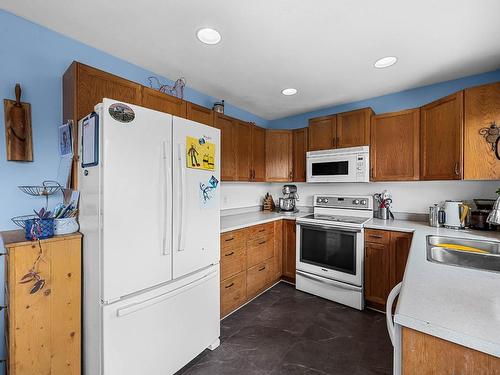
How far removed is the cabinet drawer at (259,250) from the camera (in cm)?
262

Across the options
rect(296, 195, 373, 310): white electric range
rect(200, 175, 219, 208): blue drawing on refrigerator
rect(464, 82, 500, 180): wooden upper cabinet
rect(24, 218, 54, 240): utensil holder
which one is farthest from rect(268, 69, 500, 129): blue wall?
rect(24, 218, 54, 240): utensil holder

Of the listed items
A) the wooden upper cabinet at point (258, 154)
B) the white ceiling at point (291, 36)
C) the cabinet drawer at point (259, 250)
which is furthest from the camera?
the wooden upper cabinet at point (258, 154)

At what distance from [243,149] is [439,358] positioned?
8.65ft

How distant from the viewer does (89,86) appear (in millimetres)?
1614

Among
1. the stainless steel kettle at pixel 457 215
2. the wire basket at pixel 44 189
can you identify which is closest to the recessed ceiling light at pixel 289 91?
the stainless steel kettle at pixel 457 215

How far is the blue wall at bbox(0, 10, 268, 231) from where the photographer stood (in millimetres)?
1506

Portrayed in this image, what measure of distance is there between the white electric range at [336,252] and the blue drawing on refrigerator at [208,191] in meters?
1.48

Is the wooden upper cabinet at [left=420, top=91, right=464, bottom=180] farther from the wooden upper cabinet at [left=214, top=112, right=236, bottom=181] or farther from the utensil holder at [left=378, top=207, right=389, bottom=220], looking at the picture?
the wooden upper cabinet at [left=214, top=112, right=236, bottom=181]

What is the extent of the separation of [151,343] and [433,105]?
127 inches

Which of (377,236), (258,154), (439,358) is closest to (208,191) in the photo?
(439,358)

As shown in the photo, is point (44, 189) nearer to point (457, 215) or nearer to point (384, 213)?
point (384, 213)

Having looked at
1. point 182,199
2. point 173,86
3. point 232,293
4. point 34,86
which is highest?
point 173,86

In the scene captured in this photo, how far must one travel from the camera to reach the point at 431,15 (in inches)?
59.1

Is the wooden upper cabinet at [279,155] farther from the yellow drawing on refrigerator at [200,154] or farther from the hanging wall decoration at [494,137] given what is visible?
the hanging wall decoration at [494,137]
